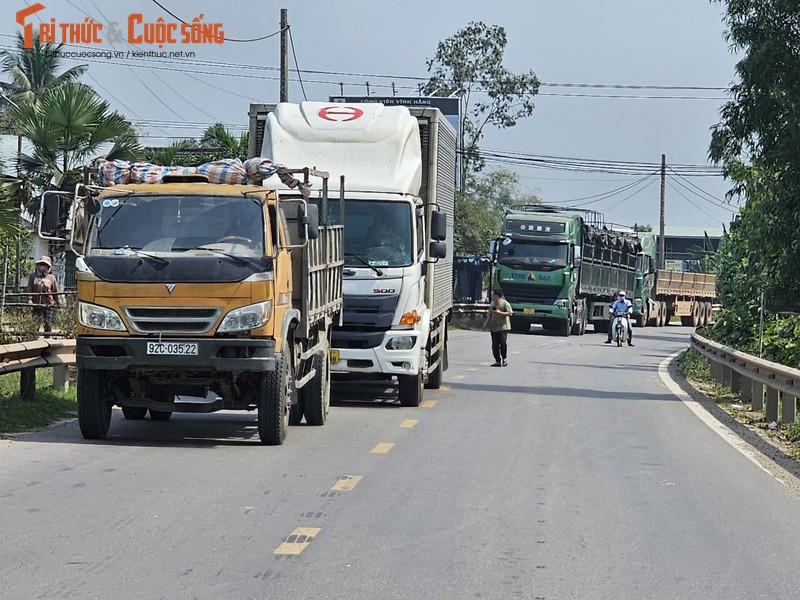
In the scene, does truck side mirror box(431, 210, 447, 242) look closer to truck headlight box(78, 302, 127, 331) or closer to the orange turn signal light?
the orange turn signal light

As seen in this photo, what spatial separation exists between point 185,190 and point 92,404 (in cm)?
215

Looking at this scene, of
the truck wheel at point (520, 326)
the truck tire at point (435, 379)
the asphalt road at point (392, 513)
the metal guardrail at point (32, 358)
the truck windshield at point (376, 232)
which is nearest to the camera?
the asphalt road at point (392, 513)

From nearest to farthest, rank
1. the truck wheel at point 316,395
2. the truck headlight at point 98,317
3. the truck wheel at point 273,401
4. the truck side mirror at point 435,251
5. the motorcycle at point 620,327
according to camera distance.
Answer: the truck headlight at point 98,317 → the truck wheel at point 273,401 → the truck wheel at point 316,395 → the truck side mirror at point 435,251 → the motorcycle at point 620,327

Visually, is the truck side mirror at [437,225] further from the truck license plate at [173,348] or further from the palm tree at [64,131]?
the palm tree at [64,131]

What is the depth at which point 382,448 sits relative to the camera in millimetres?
11930

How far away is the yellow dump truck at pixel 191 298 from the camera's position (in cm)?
1125

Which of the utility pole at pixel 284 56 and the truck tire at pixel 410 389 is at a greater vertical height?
the utility pole at pixel 284 56

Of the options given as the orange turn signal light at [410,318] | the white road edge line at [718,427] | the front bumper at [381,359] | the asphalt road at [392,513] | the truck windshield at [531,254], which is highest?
the truck windshield at [531,254]

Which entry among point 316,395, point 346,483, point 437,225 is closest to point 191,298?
point 346,483

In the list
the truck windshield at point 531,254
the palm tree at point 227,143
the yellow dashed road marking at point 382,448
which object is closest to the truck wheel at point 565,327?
the truck windshield at point 531,254

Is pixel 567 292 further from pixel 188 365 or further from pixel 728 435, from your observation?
pixel 188 365

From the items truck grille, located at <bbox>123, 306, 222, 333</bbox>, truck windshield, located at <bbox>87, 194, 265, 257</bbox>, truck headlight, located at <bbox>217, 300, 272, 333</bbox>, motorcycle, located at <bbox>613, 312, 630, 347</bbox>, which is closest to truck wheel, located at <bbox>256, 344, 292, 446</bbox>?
truck headlight, located at <bbox>217, 300, 272, 333</bbox>

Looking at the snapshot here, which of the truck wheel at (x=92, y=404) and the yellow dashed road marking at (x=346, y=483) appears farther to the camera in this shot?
the truck wheel at (x=92, y=404)

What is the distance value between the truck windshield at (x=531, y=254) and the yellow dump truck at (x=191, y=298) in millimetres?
28955
